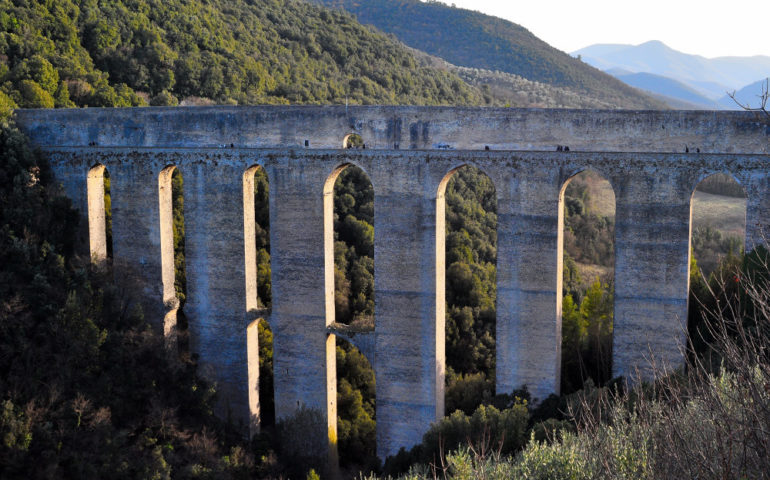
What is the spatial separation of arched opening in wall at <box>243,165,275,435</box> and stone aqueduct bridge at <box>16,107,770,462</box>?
86mm

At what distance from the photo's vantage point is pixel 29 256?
17203mm

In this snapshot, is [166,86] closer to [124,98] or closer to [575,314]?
[124,98]

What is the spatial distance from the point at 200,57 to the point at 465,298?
48.8 ft

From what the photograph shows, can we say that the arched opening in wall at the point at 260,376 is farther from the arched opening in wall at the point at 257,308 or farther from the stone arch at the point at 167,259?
the stone arch at the point at 167,259

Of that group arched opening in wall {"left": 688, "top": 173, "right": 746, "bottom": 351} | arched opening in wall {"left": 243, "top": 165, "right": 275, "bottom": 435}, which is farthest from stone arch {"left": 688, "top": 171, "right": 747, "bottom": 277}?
arched opening in wall {"left": 243, "top": 165, "right": 275, "bottom": 435}

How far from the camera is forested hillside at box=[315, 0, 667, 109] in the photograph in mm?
47219

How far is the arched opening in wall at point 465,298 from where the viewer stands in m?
16.0

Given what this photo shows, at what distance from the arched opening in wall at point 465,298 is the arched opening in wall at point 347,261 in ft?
7.30

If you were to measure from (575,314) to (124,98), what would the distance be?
16863 millimetres

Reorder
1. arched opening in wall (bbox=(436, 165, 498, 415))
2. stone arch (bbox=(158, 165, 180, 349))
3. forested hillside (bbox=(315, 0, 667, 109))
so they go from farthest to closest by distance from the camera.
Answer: forested hillside (bbox=(315, 0, 667, 109))
stone arch (bbox=(158, 165, 180, 349))
arched opening in wall (bbox=(436, 165, 498, 415))

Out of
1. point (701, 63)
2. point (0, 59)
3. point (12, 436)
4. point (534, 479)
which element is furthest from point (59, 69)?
point (701, 63)

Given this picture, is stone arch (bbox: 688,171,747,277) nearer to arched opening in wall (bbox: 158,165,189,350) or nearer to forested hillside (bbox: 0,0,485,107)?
forested hillside (bbox: 0,0,485,107)

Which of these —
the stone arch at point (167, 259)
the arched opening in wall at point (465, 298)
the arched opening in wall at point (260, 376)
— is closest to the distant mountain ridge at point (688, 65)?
the arched opening in wall at point (465, 298)

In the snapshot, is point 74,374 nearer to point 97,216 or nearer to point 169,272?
point 169,272
